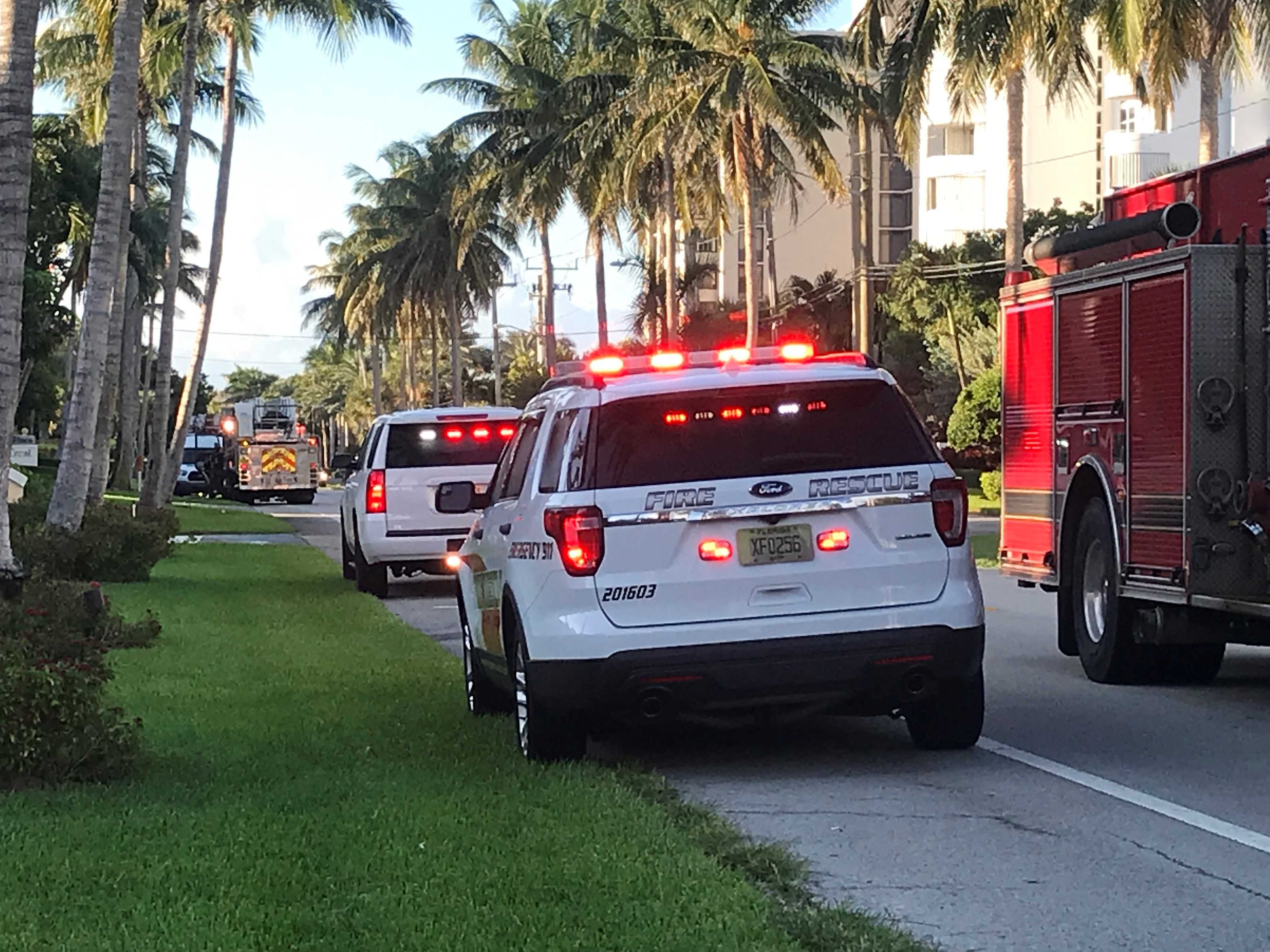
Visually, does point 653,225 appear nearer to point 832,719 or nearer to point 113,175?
point 113,175

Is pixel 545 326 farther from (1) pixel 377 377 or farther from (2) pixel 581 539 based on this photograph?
(2) pixel 581 539

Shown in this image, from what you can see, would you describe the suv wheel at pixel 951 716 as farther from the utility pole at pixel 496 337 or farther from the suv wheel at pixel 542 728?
the utility pole at pixel 496 337

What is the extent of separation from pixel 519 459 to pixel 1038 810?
3.68m

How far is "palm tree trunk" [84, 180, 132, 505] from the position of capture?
31.5 metres

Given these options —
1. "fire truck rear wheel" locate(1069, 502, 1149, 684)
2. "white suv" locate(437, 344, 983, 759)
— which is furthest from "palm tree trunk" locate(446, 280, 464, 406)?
"white suv" locate(437, 344, 983, 759)

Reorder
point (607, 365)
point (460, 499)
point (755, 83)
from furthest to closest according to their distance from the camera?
point (755, 83) → point (460, 499) → point (607, 365)

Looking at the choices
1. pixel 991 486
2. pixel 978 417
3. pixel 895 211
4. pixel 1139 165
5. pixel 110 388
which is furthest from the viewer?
pixel 895 211

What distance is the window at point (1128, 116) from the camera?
7019 cm

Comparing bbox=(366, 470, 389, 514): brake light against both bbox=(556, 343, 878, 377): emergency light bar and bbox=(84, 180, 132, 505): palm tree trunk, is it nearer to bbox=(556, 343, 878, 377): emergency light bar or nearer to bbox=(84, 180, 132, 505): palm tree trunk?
bbox=(84, 180, 132, 505): palm tree trunk

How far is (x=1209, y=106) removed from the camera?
34.8 meters

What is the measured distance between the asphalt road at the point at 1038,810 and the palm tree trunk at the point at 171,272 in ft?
76.0

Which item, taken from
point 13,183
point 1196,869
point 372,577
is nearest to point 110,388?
point 372,577

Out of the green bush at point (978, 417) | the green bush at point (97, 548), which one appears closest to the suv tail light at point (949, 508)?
the green bush at point (97, 548)

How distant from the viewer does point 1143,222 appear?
40.6 ft
